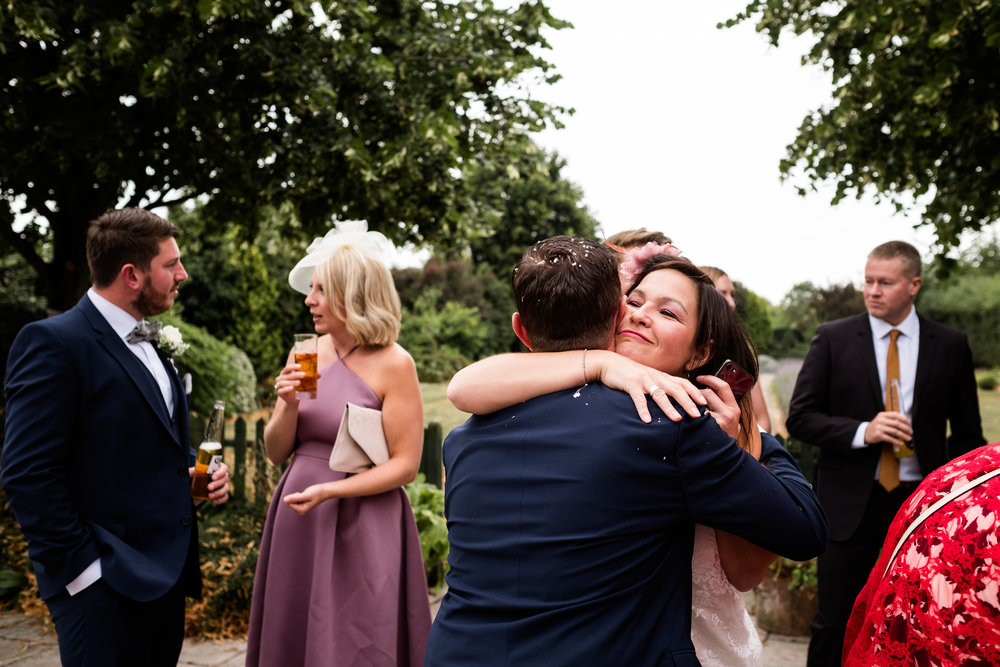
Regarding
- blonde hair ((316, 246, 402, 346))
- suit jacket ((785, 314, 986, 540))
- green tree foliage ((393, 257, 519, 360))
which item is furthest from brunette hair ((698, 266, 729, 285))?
green tree foliage ((393, 257, 519, 360))

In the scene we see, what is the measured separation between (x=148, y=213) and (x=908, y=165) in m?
6.67

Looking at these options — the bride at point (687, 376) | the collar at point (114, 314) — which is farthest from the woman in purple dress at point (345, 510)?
the bride at point (687, 376)

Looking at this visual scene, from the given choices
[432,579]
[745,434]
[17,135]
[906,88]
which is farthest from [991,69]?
[17,135]

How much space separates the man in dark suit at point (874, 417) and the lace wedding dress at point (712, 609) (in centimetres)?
237

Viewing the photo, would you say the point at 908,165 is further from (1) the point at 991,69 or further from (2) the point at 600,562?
(2) the point at 600,562

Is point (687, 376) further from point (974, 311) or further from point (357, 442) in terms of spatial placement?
point (974, 311)

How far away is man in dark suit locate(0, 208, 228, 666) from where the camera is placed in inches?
97.3

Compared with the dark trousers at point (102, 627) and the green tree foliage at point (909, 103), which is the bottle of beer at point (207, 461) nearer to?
the dark trousers at point (102, 627)

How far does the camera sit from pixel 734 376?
171 cm

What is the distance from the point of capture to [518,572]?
1524mm

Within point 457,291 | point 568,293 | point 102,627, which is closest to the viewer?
point 568,293

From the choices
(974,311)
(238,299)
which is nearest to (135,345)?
(238,299)

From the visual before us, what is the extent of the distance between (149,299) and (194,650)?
2.79 metres

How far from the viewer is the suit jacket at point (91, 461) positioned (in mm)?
2455
